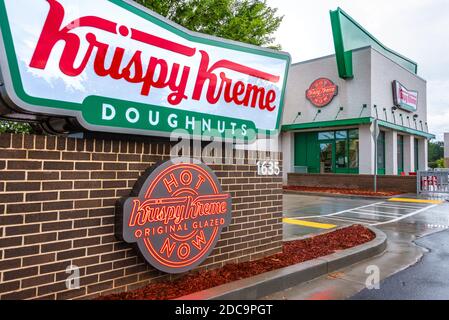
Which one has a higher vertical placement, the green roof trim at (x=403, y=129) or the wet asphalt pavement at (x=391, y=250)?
the green roof trim at (x=403, y=129)

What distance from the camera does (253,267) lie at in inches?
193

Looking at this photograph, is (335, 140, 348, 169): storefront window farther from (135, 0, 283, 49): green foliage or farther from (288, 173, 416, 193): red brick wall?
(135, 0, 283, 49): green foliage

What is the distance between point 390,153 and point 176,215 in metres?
22.5

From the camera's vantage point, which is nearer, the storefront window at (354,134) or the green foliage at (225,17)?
the green foliage at (225,17)

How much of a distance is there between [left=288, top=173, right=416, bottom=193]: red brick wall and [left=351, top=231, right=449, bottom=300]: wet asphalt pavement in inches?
489

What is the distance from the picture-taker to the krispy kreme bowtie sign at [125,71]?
3080 millimetres

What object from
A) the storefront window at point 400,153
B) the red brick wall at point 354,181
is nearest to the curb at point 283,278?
the red brick wall at point 354,181

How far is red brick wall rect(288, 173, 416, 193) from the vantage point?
58.3 feet

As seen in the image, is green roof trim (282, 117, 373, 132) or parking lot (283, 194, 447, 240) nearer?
parking lot (283, 194, 447, 240)

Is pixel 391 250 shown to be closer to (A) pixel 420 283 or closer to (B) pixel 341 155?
(A) pixel 420 283

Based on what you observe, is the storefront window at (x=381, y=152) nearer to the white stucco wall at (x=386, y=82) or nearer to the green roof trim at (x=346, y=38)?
the white stucco wall at (x=386, y=82)

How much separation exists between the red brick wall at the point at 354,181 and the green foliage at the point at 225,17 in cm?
890

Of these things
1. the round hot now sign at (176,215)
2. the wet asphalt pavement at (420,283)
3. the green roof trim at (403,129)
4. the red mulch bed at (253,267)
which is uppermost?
the green roof trim at (403,129)

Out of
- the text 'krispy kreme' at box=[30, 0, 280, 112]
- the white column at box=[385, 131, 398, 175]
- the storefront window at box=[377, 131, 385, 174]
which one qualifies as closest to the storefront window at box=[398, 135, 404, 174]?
the white column at box=[385, 131, 398, 175]
